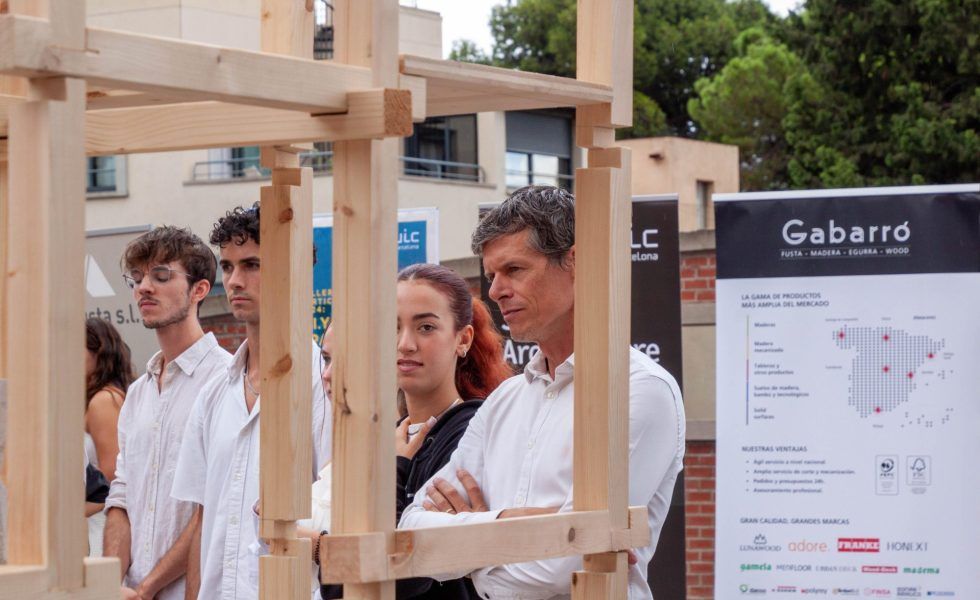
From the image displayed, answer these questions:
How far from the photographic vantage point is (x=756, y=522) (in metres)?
6.29

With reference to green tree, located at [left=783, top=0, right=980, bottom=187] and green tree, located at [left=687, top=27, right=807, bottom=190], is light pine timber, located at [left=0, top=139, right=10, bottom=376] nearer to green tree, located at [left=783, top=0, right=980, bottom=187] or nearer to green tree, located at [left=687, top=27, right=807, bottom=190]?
green tree, located at [left=783, top=0, right=980, bottom=187]

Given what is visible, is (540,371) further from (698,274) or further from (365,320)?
(698,274)

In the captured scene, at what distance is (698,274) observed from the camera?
27.9 ft

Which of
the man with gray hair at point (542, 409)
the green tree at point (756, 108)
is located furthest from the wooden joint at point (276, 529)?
the green tree at point (756, 108)

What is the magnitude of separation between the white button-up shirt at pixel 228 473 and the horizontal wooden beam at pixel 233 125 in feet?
4.07

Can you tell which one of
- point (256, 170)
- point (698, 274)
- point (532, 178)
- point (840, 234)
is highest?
point (532, 178)

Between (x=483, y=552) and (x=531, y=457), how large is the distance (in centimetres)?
59

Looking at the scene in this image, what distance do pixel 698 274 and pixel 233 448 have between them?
514 centimetres

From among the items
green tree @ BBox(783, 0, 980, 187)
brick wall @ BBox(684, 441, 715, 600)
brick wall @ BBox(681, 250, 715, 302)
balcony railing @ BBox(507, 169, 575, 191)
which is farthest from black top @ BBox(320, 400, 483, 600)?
balcony railing @ BBox(507, 169, 575, 191)

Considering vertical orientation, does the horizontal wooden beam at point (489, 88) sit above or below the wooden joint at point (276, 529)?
above

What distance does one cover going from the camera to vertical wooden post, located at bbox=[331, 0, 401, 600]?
2.12 metres

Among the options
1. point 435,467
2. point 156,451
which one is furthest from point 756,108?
point 435,467

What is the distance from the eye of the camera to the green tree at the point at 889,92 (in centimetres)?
1883

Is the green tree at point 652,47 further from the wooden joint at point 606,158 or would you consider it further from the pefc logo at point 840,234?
the wooden joint at point 606,158
